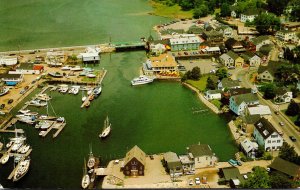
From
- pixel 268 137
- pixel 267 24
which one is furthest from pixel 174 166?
pixel 267 24

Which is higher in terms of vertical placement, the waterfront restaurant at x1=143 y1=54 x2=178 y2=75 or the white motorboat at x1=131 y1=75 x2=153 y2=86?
the waterfront restaurant at x1=143 y1=54 x2=178 y2=75

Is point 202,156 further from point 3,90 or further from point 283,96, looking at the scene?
point 3,90

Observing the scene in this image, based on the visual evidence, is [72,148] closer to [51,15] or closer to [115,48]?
[115,48]

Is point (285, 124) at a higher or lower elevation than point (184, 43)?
lower

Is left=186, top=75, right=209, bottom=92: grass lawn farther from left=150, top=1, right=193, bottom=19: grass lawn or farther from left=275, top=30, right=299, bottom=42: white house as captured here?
left=150, top=1, right=193, bottom=19: grass lawn

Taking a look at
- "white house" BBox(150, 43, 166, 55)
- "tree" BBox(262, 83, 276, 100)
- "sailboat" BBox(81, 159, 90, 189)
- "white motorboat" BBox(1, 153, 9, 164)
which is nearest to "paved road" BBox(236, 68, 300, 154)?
"tree" BBox(262, 83, 276, 100)
